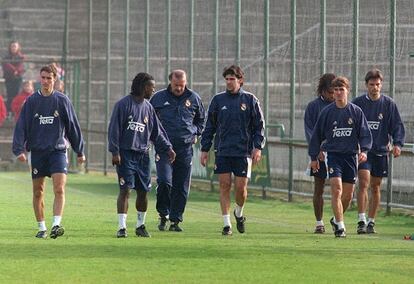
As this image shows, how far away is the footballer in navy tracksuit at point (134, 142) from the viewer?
661 inches

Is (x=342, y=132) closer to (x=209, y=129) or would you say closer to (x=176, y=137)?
(x=209, y=129)

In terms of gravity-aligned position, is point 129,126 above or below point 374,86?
below

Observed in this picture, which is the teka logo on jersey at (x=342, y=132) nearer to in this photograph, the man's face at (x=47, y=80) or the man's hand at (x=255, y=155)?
the man's hand at (x=255, y=155)

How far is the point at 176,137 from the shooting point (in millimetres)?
18391

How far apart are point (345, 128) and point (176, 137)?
7.34 feet

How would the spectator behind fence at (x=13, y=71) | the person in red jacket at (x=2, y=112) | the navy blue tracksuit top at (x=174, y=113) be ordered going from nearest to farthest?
1. the navy blue tracksuit top at (x=174, y=113)
2. the spectator behind fence at (x=13, y=71)
3. the person in red jacket at (x=2, y=112)

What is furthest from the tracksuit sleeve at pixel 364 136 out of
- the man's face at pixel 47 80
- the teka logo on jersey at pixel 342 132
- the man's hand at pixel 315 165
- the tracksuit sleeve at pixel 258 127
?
the man's face at pixel 47 80

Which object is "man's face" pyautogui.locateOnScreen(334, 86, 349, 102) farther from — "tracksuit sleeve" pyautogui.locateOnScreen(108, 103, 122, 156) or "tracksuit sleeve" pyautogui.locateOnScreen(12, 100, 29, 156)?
"tracksuit sleeve" pyautogui.locateOnScreen(12, 100, 29, 156)

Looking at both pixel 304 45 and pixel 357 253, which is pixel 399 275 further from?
pixel 304 45

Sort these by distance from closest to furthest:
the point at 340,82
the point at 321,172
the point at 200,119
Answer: the point at 340,82 → the point at 321,172 → the point at 200,119

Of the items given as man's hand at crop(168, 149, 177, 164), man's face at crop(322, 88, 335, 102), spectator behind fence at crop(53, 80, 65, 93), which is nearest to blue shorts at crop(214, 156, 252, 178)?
man's hand at crop(168, 149, 177, 164)

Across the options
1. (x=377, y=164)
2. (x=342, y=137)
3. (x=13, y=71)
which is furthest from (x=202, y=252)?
(x=13, y=71)

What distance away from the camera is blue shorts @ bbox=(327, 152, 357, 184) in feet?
56.7

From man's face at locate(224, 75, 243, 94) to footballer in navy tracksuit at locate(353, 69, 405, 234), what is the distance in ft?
5.23
